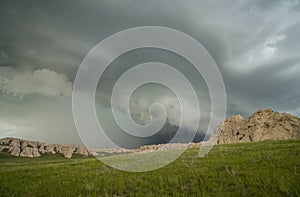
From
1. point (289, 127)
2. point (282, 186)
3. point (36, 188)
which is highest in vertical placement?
point (289, 127)

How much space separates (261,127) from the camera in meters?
130

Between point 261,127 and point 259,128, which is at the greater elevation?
point 261,127

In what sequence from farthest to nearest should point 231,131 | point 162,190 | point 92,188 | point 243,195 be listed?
point 231,131 → point 92,188 → point 162,190 → point 243,195

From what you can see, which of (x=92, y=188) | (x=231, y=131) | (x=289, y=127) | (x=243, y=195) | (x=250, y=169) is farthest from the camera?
(x=231, y=131)

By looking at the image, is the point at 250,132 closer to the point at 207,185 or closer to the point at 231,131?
the point at 231,131

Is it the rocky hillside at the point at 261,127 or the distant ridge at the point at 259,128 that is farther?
the rocky hillside at the point at 261,127

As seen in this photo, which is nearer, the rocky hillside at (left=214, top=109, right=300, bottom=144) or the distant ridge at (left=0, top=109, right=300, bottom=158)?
the distant ridge at (left=0, top=109, right=300, bottom=158)

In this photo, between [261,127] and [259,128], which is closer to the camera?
[261,127]

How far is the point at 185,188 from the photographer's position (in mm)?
10453

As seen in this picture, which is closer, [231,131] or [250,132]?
[250,132]

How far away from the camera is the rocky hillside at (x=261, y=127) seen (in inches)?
4623

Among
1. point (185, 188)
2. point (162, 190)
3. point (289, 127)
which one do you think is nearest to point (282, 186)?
point (185, 188)

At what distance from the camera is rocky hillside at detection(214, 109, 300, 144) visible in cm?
11743

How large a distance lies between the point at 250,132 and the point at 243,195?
139 m
